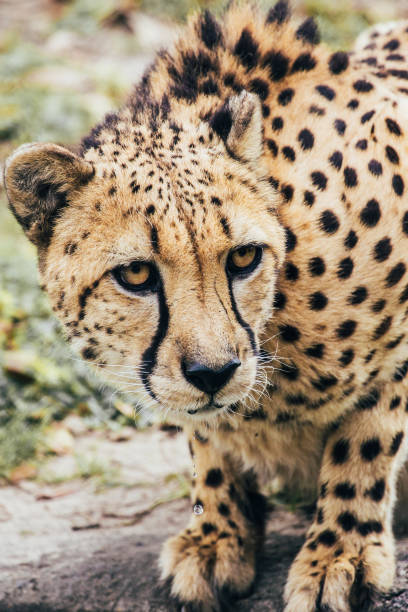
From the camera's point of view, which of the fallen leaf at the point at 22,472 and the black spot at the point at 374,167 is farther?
the fallen leaf at the point at 22,472

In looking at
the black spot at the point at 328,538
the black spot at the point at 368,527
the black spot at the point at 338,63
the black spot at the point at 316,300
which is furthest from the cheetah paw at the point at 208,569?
the black spot at the point at 338,63

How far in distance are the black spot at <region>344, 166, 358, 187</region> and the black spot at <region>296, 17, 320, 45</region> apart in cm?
55

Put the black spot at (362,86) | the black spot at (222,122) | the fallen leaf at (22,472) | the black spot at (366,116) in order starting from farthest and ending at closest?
1. the fallen leaf at (22,472)
2. the black spot at (362,86)
3. the black spot at (366,116)
4. the black spot at (222,122)

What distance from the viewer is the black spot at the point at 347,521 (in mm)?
2484

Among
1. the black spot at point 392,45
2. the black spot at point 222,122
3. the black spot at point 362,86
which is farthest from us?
the black spot at point 392,45

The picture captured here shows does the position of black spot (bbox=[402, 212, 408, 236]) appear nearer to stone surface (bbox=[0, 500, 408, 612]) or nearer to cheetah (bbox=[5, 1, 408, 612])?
cheetah (bbox=[5, 1, 408, 612])

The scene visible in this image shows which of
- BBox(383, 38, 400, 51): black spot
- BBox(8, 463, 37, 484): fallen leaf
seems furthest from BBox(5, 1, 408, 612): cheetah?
BBox(8, 463, 37, 484): fallen leaf

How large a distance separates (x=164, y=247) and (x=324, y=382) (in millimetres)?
706

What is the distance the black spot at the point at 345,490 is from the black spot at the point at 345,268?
0.68 metres

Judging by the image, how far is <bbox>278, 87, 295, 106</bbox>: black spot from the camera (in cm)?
243

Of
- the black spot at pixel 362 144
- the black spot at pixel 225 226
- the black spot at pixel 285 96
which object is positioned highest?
the black spot at pixel 285 96

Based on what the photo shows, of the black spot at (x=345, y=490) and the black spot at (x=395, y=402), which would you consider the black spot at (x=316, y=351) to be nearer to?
the black spot at (x=395, y=402)

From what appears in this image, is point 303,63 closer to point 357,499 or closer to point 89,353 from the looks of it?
point 89,353

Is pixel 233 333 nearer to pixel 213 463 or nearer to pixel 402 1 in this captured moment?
pixel 213 463
